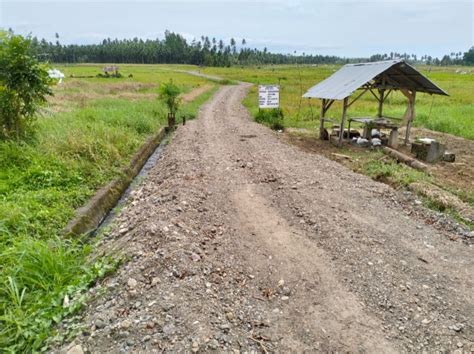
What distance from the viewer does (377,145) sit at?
448 inches

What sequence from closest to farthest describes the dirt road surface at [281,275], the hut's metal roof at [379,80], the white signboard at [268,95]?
the dirt road surface at [281,275]
the hut's metal roof at [379,80]
the white signboard at [268,95]

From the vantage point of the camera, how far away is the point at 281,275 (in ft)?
13.9

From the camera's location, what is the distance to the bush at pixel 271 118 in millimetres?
15781

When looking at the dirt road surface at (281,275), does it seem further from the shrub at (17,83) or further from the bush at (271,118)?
the bush at (271,118)

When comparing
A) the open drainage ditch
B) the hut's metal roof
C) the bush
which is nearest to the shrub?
the open drainage ditch

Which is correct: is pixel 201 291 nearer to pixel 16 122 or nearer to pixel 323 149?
pixel 16 122

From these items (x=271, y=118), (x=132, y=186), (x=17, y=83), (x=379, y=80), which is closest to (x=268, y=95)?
(x=271, y=118)

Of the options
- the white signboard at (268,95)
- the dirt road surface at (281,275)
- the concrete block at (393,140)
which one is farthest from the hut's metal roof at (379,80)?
the dirt road surface at (281,275)

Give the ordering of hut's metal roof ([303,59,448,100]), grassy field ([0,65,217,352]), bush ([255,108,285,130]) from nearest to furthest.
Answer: grassy field ([0,65,217,352])
hut's metal roof ([303,59,448,100])
bush ([255,108,285,130])

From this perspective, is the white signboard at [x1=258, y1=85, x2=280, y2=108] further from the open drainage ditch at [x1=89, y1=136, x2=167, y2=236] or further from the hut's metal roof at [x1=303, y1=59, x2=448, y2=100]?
the open drainage ditch at [x1=89, y1=136, x2=167, y2=236]

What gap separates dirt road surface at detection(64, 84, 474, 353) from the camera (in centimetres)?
325

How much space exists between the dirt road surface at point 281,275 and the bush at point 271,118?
8.64 m

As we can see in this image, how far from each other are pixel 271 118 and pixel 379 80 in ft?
19.7

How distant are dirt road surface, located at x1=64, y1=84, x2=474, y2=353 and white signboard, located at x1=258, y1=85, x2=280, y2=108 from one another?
898 centimetres
